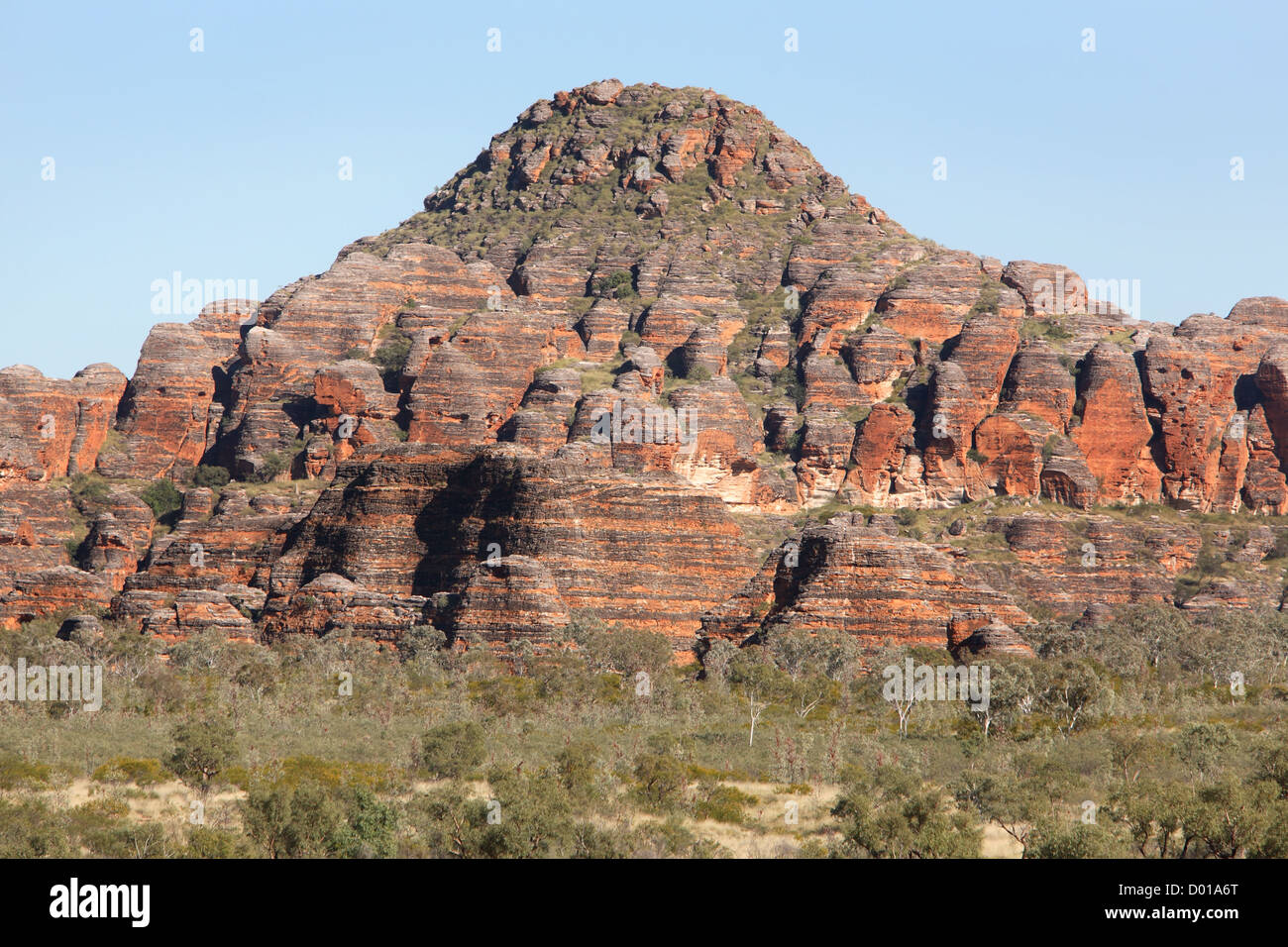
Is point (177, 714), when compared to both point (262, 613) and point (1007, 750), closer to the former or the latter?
point (262, 613)

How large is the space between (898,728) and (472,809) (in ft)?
98.3

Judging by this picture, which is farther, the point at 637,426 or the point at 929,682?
the point at 637,426

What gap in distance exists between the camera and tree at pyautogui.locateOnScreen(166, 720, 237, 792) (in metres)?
48.9

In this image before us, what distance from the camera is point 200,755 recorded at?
4894 cm

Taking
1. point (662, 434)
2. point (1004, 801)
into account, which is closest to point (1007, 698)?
point (1004, 801)

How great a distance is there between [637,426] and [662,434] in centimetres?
167

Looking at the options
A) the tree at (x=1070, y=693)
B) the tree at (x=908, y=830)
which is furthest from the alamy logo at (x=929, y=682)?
the tree at (x=908, y=830)

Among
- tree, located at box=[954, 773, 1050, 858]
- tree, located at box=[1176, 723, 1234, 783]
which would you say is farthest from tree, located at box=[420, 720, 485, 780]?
tree, located at box=[1176, 723, 1234, 783]

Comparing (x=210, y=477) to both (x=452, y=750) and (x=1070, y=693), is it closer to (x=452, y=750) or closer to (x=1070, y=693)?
(x=1070, y=693)

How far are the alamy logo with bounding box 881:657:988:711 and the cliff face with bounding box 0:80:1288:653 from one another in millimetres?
5239
